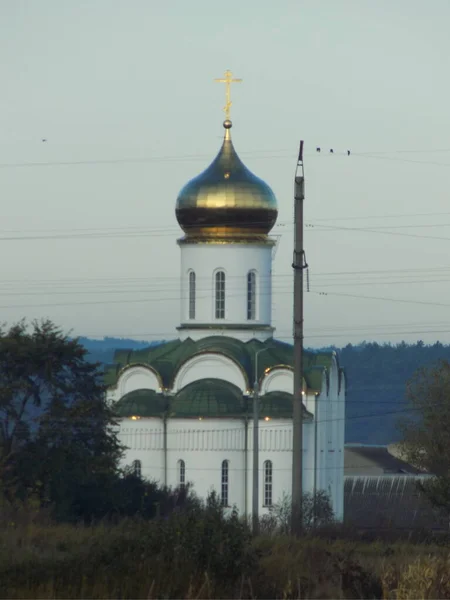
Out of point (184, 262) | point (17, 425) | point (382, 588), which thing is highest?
point (184, 262)

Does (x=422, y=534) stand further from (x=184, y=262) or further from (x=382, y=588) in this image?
(x=184, y=262)

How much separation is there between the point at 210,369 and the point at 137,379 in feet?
5.91

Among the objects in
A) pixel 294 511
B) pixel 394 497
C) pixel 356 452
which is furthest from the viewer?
pixel 356 452

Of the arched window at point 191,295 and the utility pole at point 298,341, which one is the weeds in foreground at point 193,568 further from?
the arched window at point 191,295

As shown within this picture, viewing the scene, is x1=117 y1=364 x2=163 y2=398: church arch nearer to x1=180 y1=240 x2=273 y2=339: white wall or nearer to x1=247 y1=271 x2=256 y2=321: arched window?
x1=180 y1=240 x2=273 y2=339: white wall

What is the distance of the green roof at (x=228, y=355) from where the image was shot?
36469mm

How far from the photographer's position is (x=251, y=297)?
3722 centimetres

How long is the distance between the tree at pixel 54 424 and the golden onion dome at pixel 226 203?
30.0 ft

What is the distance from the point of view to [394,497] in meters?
47.7

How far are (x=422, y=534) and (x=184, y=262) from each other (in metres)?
16.9

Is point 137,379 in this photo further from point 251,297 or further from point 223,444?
point 223,444

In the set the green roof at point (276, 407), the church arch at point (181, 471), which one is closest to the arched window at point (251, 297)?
the green roof at point (276, 407)

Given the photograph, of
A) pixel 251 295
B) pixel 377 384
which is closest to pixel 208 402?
pixel 251 295

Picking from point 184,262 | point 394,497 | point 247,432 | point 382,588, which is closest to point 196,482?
point 247,432
